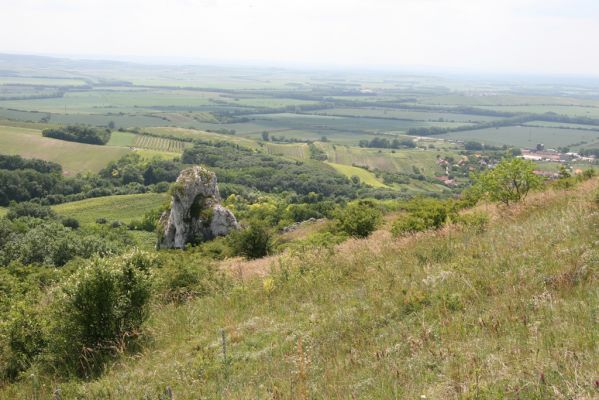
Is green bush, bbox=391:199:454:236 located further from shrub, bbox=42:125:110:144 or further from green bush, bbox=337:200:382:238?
shrub, bbox=42:125:110:144

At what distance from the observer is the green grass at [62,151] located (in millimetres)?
116625

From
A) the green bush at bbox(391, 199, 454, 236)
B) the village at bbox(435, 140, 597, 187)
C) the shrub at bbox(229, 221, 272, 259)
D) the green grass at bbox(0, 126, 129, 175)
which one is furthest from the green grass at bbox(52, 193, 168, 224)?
Result: the village at bbox(435, 140, 597, 187)

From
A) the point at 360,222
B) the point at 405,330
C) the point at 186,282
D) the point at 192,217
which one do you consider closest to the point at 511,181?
the point at 360,222

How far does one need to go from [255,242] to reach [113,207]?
2693 inches

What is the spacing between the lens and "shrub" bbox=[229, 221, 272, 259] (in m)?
26.1

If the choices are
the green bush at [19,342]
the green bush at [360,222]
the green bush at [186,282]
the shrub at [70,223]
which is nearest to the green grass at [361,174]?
the shrub at [70,223]

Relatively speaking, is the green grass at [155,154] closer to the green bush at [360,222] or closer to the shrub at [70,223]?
the shrub at [70,223]

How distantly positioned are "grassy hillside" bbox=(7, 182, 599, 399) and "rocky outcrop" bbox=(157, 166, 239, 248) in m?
25.6

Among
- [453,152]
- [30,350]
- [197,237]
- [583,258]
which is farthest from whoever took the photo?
[453,152]

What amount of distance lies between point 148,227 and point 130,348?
218 ft

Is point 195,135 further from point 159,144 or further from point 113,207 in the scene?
point 113,207

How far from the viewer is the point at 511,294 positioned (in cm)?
660

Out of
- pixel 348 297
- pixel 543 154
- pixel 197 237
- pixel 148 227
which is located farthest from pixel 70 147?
pixel 543 154

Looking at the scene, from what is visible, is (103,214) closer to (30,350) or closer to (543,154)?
(30,350)
